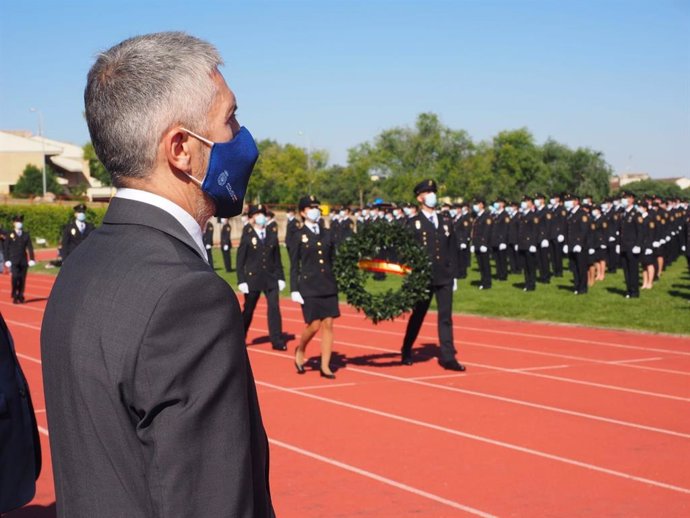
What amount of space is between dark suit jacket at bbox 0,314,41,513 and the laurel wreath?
7810mm

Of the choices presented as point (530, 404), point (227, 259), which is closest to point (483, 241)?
point (227, 259)

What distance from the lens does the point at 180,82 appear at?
6.29 feet

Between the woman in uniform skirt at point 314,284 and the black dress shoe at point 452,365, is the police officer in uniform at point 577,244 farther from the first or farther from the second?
the woman in uniform skirt at point 314,284

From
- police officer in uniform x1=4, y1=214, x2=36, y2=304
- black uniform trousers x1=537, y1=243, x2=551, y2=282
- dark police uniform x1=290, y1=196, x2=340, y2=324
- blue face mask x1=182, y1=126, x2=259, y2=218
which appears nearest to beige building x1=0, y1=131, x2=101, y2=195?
police officer in uniform x1=4, y1=214, x2=36, y2=304

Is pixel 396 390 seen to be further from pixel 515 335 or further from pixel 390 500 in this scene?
pixel 515 335

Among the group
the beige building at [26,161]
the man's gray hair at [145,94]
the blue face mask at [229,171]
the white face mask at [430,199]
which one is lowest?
the blue face mask at [229,171]

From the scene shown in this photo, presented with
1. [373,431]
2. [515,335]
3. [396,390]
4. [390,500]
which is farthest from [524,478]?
[515,335]

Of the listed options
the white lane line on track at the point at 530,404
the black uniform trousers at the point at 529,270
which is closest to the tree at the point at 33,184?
the black uniform trousers at the point at 529,270

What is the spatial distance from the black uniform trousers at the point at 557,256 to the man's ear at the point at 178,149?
23.8m

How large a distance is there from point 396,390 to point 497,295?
38.8ft

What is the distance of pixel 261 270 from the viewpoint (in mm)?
13977

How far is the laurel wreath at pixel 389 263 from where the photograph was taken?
464 inches

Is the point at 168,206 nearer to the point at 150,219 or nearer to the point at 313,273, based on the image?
the point at 150,219

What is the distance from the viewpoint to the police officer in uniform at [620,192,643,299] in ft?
68.3
